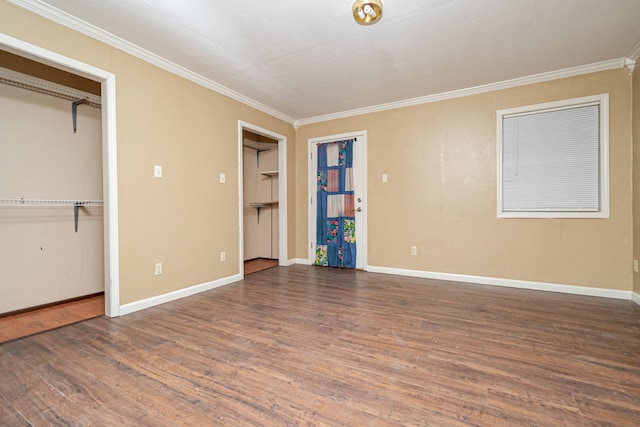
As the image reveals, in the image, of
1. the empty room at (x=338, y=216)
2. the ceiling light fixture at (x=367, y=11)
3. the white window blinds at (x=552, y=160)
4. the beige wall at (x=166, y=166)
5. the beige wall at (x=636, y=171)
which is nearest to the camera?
the empty room at (x=338, y=216)

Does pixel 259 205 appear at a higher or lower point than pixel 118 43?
lower

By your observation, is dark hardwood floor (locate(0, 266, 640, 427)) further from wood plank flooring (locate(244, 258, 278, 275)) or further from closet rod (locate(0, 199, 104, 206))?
wood plank flooring (locate(244, 258, 278, 275))

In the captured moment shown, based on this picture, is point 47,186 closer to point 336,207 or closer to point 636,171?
point 336,207

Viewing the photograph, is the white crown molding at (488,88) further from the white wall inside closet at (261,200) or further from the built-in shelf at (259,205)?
the built-in shelf at (259,205)

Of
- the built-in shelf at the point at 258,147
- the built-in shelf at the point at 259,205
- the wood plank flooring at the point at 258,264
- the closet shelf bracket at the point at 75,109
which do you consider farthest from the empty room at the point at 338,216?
the built-in shelf at the point at 259,205

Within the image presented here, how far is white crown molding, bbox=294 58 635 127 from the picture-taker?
2999 mm

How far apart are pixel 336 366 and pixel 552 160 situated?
343 cm

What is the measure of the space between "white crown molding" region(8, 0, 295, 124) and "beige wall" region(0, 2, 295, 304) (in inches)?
1.9

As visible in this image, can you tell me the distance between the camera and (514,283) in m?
3.44

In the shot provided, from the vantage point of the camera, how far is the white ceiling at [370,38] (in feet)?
6.97

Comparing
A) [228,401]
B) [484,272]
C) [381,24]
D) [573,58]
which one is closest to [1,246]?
[228,401]

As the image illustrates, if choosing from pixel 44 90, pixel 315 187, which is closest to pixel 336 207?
pixel 315 187

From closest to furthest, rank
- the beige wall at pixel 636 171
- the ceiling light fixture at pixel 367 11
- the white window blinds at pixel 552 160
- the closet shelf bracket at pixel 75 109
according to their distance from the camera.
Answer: the ceiling light fixture at pixel 367 11, the beige wall at pixel 636 171, the closet shelf bracket at pixel 75 109, the white window blinds at pixel 552 160

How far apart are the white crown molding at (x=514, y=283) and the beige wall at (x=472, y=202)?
2.2 inches
